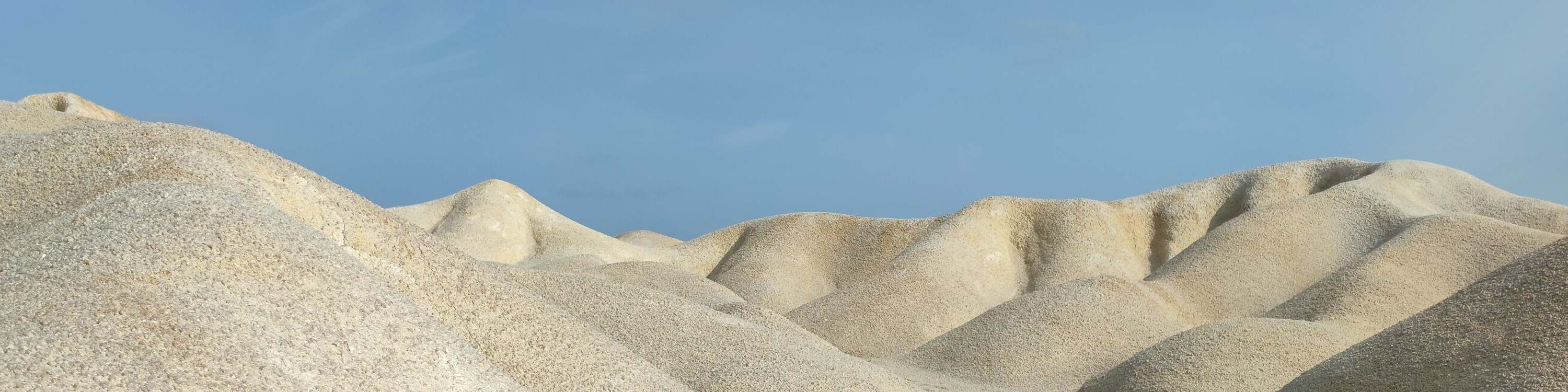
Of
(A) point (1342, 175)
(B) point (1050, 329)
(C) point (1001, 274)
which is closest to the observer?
(B) point (1050, 329)

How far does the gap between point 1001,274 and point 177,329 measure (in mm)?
14480

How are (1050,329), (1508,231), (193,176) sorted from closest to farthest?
(193,176) → (1050,329) → (1508,231)

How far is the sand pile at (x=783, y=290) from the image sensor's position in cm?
409

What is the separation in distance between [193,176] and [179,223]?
0.86 meters

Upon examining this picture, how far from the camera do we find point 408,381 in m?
4.26

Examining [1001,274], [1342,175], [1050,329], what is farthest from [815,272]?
[1342,175]

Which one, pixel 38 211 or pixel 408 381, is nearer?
pixel 408 381

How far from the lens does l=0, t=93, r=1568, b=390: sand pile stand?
161 inches

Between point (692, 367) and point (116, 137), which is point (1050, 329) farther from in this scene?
point (116, 137)

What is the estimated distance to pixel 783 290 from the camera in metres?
17.1

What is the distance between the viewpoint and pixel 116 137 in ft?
19.1

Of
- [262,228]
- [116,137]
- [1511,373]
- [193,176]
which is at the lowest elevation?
[1511,373]

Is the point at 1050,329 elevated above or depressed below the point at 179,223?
below

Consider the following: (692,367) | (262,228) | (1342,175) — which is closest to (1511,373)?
(692,367)
